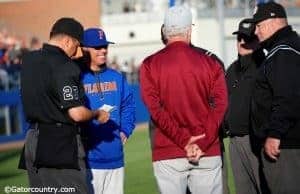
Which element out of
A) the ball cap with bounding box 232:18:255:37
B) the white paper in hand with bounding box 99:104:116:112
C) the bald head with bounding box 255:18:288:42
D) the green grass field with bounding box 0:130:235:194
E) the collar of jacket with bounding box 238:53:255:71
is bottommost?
the green grass field with bounding box 0:130:235:194

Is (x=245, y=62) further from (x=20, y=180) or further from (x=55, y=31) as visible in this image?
(x=20, y=180)

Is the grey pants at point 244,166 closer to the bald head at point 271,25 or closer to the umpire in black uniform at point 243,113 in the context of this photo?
the umpire in black uniform at point 243,113

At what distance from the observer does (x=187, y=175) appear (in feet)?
17.6

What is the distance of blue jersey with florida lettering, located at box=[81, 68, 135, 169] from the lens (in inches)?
246

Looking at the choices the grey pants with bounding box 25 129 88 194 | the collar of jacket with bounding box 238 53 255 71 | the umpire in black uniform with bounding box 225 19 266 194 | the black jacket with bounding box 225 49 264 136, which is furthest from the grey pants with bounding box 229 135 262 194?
the grey pants with bounding box 25 129 88 194

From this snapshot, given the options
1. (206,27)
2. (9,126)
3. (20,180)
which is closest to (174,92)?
(20,180)

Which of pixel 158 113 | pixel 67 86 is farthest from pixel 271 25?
pixel 67 86

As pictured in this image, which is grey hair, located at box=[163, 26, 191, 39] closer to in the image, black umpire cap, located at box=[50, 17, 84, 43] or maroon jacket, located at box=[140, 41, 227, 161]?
maroon jacket, located at box=[140, 41, 227, 161]

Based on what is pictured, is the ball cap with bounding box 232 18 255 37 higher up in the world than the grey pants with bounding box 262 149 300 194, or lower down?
higher up

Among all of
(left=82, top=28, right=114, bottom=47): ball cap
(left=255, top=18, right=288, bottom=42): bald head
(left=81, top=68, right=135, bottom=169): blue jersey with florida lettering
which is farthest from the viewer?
(left=82, top=28, right=114, bottom=47): ball cap

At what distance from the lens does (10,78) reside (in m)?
22.1

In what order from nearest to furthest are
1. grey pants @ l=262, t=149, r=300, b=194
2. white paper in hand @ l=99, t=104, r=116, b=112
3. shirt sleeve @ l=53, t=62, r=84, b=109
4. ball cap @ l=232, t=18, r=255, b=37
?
shirt sleeve @ l=53, t=62, r=84, b=109
grey pants @ l=262, t=149, r=300, b=194
white paper in hand @ l=99, t=104, r=116, b=112
ball cap @ l=232, t=18, r=255, b=37

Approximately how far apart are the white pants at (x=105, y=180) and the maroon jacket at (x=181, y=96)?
1.11 meters

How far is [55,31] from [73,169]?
3.50ft
